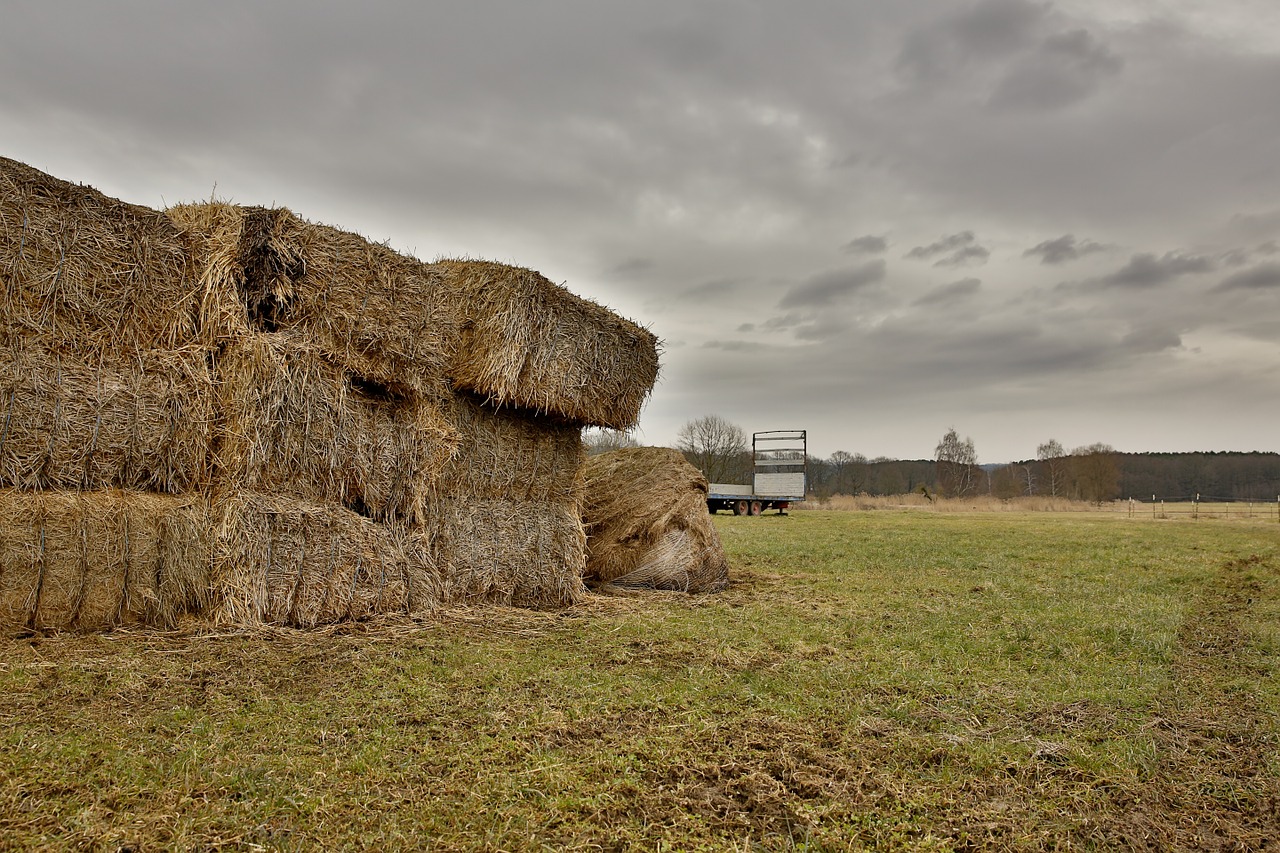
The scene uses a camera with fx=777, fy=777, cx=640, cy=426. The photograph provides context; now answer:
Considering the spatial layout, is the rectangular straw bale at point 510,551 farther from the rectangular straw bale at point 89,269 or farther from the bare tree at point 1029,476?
the bare tree at point 1029,476

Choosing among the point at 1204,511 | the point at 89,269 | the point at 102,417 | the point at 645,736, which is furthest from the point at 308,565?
the point at 1204,511

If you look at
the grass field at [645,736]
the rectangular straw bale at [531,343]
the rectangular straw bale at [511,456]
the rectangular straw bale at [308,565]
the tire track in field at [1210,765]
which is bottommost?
the tire track in field at [1210,765]

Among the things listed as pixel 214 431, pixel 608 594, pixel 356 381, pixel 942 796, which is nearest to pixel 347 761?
pixel 942 796

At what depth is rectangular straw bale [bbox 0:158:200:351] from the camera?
5.54 metres

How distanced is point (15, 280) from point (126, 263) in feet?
2.36

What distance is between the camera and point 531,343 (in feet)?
26.0

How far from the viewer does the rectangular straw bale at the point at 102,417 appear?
214 inches

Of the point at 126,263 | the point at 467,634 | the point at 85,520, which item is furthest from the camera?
the point at 467,634

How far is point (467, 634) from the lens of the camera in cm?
648

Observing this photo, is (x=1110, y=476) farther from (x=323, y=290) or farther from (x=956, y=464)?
(x=323, y=290)

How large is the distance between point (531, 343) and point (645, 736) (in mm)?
4761

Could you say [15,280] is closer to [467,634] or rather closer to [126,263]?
[126,263]

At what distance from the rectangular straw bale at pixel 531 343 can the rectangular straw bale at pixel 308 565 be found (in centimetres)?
178

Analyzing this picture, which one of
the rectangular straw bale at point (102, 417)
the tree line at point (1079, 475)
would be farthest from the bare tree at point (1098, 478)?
the rectangular straw bale at point (102, 417)
